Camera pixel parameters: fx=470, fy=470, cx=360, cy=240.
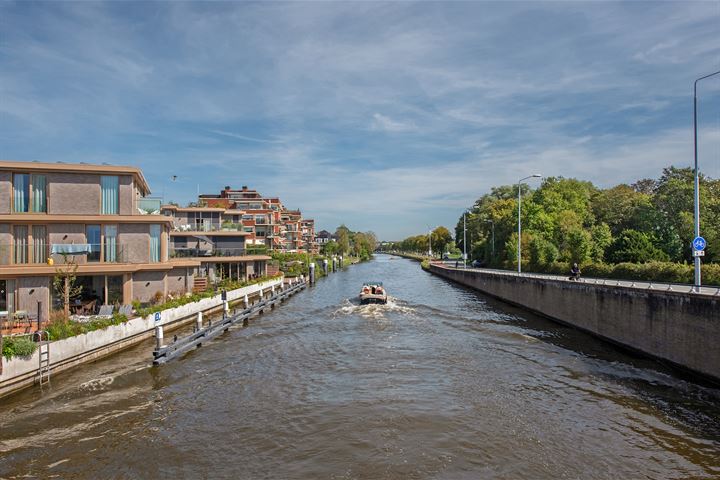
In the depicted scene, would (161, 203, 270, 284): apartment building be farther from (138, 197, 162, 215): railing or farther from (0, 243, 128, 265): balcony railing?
(0, 243, 128, 265): balcony railing

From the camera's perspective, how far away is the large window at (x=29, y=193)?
2830 cm

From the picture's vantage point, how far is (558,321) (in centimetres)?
3472

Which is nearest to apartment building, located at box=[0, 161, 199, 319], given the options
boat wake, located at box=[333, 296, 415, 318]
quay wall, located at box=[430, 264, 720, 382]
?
boat wake, located at box=[333, 296, 415, 318]

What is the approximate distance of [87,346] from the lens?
22.5 m

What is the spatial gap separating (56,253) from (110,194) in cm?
482

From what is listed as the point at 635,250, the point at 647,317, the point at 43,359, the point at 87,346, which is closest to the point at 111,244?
the point at 87,346

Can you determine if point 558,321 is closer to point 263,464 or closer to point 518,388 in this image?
point 518,388

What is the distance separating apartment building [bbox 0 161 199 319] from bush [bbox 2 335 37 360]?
835cm

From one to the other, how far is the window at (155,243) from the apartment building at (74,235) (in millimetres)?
143

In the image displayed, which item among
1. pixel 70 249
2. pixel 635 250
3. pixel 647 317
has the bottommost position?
pixel 647 317

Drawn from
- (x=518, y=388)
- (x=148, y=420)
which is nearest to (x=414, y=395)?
(x=518, y=388)

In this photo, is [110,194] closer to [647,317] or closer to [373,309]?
[373,309]

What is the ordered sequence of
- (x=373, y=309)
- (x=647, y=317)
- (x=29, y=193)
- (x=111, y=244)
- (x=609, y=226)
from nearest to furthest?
1. (x=647, y=317)
2. (x=29, y=193)
3. (x=111, y=244)
4. (x=373, y=309)
5. (x=609, y=226)

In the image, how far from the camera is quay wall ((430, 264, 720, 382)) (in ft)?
61.2
